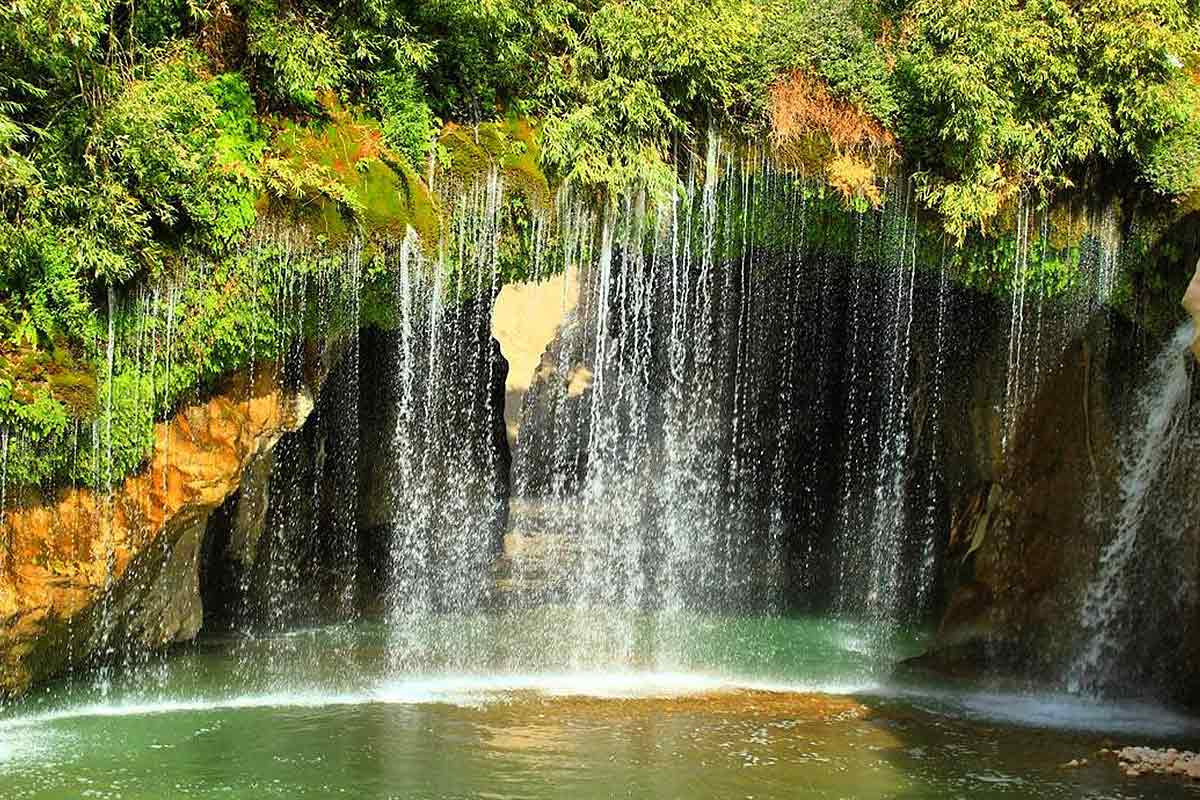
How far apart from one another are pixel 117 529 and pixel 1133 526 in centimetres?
1089

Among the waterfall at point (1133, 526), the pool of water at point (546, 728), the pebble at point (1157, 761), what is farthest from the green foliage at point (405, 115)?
the pebble at point (1157, 761)

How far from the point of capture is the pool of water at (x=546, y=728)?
10.6 m

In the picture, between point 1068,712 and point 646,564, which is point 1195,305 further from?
point 646,564

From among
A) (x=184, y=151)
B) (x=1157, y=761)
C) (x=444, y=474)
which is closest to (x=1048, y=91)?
(x=1157, y=761)

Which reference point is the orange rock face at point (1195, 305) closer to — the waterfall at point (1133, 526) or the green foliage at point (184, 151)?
the waterfall at point (1133, 526)

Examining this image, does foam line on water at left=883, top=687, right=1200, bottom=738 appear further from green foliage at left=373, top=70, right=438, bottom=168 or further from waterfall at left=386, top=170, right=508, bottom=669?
green foliage at left=373, top=70, right=438, bottom=168

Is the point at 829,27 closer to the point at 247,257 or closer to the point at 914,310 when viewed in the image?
the point at 914,310

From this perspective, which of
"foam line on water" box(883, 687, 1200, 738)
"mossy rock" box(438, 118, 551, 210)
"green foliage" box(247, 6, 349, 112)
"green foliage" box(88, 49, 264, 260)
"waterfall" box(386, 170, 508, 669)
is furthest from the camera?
"waterfall" box(386, 170, 508, 669)

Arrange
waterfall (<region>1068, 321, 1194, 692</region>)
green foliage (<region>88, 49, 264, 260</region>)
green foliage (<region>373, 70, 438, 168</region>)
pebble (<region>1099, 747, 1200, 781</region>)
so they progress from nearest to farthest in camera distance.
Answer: pebble (<region>1099, 747, 1200, 781</region>)
green foliage (<region>88, 49, 264, 260</region>)
waterfall (<region>1068, 321, 1194, 692</region>)
green foliage (<region>373, 70, 438, 168</region>)

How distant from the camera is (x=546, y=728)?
12414 millimetres

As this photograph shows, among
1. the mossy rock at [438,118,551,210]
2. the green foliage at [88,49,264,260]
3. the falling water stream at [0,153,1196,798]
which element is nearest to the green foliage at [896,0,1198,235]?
the falling water stream at [0,153,1196,798]

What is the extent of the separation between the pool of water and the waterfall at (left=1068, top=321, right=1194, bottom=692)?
698mm

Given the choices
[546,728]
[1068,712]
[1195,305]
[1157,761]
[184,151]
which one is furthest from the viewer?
[1068,712]

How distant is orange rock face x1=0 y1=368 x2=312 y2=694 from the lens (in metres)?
12.2
